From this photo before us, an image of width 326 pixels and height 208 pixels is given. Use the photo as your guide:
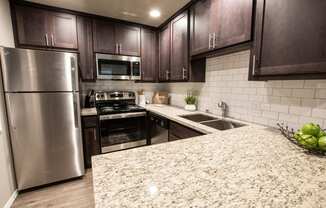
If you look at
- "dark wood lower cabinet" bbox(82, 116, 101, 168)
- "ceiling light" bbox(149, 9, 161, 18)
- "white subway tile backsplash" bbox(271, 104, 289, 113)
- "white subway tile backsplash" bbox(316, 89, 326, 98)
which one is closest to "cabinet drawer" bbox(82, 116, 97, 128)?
"dark wood lower cabinet" bbox(82, 116, 101, 168)

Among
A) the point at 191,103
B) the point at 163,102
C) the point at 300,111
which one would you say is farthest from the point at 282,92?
the point at 163,102

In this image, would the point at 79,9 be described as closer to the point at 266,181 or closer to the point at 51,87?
the point at 51,87

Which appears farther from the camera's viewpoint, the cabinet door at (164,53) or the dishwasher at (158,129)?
the cabinet door at (164,53)

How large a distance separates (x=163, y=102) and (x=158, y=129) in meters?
0.91

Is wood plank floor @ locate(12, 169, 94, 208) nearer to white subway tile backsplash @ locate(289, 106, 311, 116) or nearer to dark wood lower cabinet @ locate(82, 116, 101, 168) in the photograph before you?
dark wood lower cabinet @ locate(82, 116, 101, 168)

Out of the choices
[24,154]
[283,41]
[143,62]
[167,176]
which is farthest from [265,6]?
[24,154]

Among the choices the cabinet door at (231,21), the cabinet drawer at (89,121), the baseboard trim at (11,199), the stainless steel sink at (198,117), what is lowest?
the baseboard trim at (11,199)

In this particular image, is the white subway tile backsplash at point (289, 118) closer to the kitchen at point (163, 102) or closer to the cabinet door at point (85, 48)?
the kitchen at point (163, 102)

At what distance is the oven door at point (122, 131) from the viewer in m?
2.33

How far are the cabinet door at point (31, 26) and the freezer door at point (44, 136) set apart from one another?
90 centimetres

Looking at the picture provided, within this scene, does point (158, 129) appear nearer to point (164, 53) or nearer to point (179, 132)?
point (179, 132)

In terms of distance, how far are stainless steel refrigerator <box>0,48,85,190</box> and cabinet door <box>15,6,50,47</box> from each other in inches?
23.1

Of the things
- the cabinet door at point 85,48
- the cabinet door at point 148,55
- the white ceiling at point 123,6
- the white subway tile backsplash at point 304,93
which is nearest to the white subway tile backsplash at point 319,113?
the white subway tile backsplash at point 304,93

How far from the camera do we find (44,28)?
206cm
